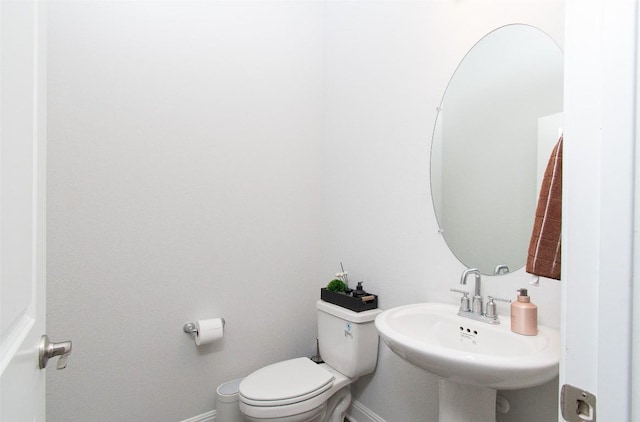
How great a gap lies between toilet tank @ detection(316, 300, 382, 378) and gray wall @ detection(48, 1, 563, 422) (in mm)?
97

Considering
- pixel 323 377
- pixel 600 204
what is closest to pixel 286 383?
pixel 323 377

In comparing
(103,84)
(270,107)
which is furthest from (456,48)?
(103,84)

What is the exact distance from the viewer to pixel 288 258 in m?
2.00

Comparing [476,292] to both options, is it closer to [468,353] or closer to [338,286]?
[468,353]

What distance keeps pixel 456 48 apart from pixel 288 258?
4.60 ft

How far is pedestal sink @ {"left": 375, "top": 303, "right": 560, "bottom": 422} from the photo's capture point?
813mm

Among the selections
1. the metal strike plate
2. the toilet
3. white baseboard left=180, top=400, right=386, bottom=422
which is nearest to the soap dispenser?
the metal strike plate

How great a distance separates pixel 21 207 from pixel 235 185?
52.2 inches

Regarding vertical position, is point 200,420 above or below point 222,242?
below

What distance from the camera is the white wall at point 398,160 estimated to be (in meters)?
1.19

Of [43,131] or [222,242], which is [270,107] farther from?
[43,131]

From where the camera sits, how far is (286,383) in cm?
147

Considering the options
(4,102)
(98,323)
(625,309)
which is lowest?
(98,323)

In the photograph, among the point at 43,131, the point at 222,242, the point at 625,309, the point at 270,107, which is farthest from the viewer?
the point at 270,107
